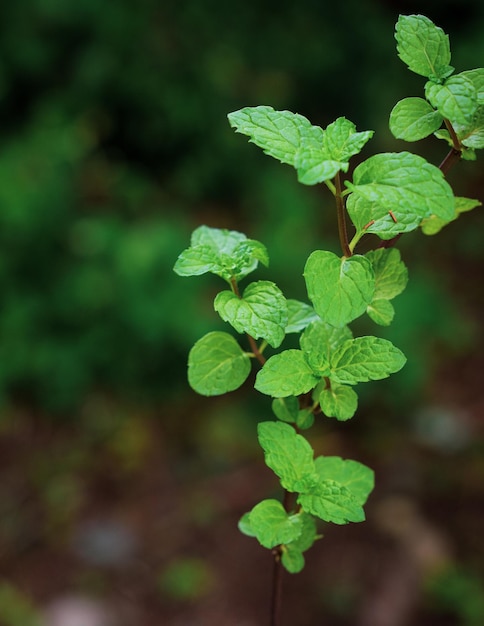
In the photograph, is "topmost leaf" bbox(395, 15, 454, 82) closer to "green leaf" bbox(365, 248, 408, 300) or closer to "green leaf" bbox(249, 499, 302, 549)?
"green leaf" bbox(365, 248, 408, 300)

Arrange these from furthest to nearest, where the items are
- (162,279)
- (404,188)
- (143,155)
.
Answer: (143,155) → (162,279) → (404,188)

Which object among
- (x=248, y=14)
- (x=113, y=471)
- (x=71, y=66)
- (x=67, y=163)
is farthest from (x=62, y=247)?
(x=248, y=14)

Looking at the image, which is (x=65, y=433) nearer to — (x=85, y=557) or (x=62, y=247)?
(x=85, y=557)

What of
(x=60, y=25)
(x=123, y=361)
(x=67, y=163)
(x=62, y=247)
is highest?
(x=60, y=25)

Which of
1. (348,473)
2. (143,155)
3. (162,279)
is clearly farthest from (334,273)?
(143,155)

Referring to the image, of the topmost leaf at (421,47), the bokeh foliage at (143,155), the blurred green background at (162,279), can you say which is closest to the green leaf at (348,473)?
the topmost leaf at (421,47)

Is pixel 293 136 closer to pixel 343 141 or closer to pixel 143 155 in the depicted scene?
pixel 343 141
